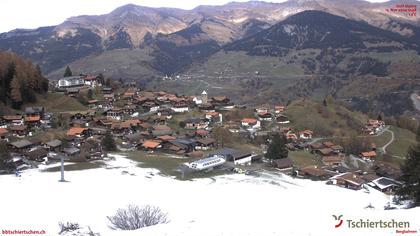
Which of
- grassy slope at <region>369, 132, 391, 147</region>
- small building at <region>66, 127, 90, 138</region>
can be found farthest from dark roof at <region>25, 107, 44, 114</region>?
grassy slope at <region>369, 132, 391, 147</region>

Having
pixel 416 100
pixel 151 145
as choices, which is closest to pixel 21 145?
pixel 151 145

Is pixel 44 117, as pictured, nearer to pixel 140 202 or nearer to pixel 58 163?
pixel 58 163

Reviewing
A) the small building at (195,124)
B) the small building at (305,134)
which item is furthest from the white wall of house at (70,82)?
the small building at (305,134)

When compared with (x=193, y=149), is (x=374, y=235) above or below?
above

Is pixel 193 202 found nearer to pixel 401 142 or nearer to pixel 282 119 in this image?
pixel 282 119

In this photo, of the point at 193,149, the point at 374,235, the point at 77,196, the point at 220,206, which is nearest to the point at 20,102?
the point at 193,149

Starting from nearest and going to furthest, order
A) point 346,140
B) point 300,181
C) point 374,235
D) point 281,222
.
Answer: point 374,235
point 281,222
point 300,181
point 346,140

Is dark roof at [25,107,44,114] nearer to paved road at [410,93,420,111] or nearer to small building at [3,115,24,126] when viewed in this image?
small building at [3,115,24,126]
